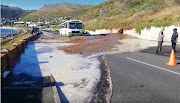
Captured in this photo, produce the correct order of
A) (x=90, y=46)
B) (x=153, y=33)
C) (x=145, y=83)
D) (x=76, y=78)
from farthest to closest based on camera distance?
(x=153, y=33), (x=90, y=46), (x=76, y=78), (x=145, y=83)

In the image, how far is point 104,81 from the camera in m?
9.10

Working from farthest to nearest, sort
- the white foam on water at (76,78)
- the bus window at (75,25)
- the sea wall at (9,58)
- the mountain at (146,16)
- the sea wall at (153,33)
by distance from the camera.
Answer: the bus window at (75,25) → the mountain at (146,16) → the sea wall at (153,33) → the sea wall at (9,58) → the white foam on water at (76,78)

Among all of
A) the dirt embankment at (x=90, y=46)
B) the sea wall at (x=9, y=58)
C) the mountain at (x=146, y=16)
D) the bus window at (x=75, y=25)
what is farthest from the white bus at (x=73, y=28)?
the sea wall at (x=9, y=58)

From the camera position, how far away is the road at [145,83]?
6957 mm

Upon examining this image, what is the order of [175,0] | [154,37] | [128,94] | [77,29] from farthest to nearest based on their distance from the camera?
[175,0], [77,29], [154,37], [128,94]

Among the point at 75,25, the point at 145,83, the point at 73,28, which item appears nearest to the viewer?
the point at 145,83

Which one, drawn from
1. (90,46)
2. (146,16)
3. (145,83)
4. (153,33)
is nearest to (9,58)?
(145,83)

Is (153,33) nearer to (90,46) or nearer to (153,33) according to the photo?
(153,33)

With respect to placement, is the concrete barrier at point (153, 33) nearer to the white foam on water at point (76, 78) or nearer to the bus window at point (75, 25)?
the bus window at point (75, 25)

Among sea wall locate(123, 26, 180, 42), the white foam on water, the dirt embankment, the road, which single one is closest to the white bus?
the dirt embankment

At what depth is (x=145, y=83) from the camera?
862cm

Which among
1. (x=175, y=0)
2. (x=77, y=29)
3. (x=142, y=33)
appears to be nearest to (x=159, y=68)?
(x=142, y=33)

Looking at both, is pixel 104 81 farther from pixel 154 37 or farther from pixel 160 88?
pixel 154 37

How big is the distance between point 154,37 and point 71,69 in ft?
63.2
